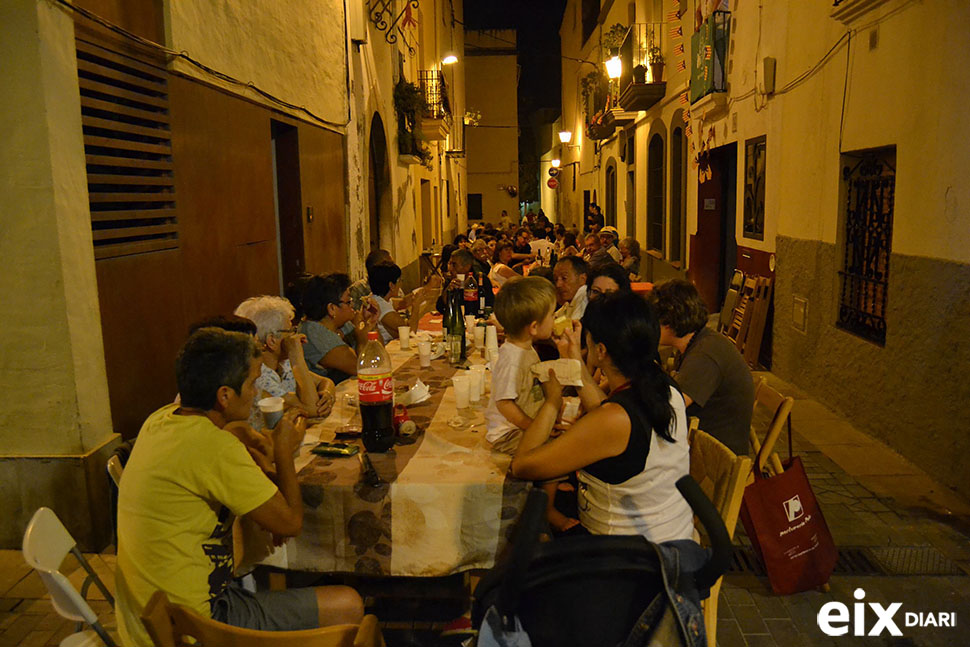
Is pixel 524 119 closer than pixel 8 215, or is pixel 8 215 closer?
pixel 8 215

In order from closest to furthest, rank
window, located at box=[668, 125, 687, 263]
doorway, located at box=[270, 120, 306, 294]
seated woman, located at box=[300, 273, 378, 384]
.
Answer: seated woman, located at box=[300, 273, 378, 384] < doorway, located at box=[270, 120, 306, 294] < window, located at box=[668, 125, 687, 263]

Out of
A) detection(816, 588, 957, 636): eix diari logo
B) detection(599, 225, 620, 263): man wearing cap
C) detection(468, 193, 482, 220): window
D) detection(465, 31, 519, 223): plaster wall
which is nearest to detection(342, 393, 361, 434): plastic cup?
detection(816, 588, 957, 636): eix diari logo

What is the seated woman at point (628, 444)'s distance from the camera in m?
2.39

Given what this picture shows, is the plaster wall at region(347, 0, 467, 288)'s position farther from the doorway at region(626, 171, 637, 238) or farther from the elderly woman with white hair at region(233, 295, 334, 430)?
the elderly woman with white hair at region(233, 295, 334, 430)

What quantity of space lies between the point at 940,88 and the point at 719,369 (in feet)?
9.28

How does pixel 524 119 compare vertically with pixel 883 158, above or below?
above

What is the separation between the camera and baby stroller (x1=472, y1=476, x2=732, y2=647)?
1.51m

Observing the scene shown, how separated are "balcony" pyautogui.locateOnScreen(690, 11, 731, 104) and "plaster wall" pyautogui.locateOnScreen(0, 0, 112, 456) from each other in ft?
27.0

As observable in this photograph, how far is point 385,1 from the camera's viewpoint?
11742 mm

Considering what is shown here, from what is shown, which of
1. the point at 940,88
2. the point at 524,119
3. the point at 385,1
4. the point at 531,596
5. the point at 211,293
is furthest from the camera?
the point at 524,119

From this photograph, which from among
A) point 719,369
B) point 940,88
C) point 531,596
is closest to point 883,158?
point 940,88

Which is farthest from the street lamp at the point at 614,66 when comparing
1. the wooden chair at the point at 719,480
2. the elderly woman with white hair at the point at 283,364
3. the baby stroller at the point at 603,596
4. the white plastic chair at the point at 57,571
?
the baby stroller at the point at 603,596

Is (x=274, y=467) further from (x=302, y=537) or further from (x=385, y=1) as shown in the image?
(x=385, y=1)

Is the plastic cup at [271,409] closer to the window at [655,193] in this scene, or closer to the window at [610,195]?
the window at [655,193]
